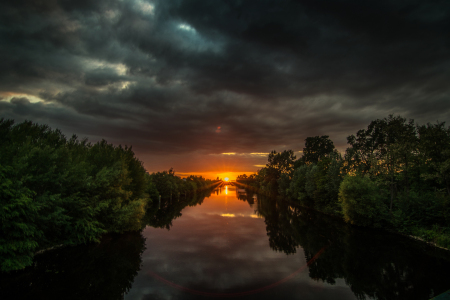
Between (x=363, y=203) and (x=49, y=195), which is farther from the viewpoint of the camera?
(x=363, y=203)

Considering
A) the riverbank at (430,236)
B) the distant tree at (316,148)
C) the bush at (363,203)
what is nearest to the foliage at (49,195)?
the bush at (363,203)

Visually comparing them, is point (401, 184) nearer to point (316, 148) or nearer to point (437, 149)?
point (437, 149)

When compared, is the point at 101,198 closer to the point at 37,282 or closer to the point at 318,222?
the point at 37,282

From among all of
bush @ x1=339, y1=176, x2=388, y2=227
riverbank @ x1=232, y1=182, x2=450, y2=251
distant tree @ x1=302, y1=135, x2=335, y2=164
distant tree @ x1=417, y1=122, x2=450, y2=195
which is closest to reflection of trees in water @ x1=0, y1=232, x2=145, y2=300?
bush @ x1=339, y1=176, x2=388, y2=227

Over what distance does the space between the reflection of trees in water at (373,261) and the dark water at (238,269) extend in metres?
0.06

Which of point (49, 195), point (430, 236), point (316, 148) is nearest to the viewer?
point (49, 195)

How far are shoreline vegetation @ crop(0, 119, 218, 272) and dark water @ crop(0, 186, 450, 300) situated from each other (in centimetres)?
172

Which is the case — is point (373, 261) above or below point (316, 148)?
below

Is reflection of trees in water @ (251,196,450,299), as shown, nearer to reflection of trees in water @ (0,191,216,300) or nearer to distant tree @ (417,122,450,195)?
distant tree @ (417,122,450,195)

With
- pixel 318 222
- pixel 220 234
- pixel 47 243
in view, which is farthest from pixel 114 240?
pixel 318 222

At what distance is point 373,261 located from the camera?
19125 millimetres

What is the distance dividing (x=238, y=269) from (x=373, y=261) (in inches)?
459

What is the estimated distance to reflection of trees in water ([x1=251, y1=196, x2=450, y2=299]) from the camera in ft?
47.1

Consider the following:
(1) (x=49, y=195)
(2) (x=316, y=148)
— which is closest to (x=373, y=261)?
(1) (x=49, y=195)
